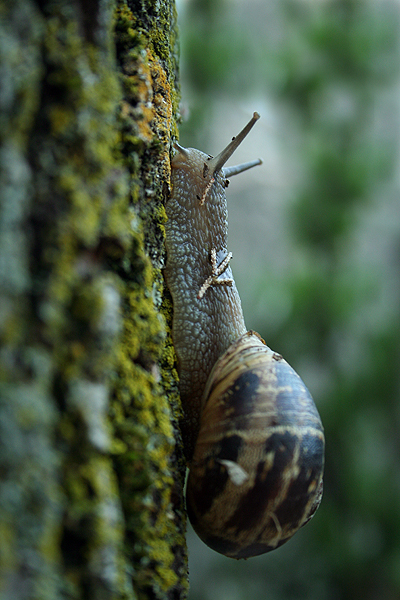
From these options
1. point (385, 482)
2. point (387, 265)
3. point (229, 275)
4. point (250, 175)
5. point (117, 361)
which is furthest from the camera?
point (250, 175)

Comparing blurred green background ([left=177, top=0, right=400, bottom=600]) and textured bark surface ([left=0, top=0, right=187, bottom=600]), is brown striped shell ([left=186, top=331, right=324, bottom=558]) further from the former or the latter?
blurred green background ([left=177, top=0, right=400, bottom=600])

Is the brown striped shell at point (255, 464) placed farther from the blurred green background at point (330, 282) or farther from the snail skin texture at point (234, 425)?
the blurred green background at point (330, 282)

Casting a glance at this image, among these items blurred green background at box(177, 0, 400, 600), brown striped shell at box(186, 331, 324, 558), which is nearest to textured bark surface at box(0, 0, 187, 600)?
brown striped shell at box(186, 331, 324, 558)

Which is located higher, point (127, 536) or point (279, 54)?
point (279, 54)

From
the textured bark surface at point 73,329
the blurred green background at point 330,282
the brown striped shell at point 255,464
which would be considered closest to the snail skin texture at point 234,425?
the brown striped shell at point 255,464

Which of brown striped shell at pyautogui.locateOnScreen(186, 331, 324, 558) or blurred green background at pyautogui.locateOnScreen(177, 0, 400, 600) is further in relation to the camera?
blurred green background at pyautogui.locateOnScreen(177, 0, 400, 600)

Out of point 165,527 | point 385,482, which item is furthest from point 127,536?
point 385,482

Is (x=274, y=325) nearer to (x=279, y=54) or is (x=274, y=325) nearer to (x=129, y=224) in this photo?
(x=279, y=54)
